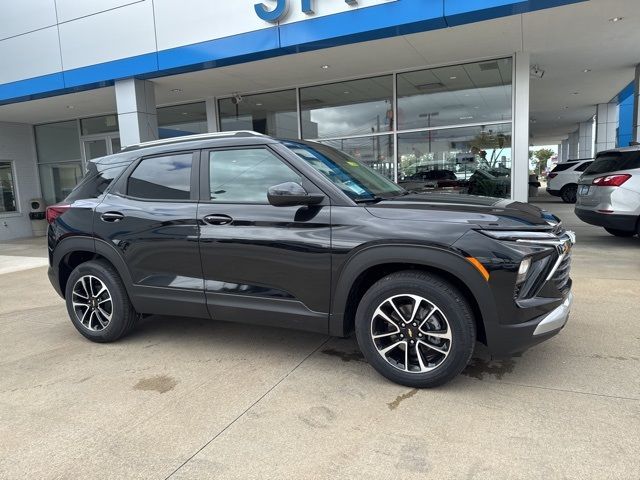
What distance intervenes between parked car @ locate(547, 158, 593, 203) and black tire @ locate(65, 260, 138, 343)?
60.6ft

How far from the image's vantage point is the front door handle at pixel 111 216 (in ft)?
13.9

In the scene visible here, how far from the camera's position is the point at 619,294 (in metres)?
5.45

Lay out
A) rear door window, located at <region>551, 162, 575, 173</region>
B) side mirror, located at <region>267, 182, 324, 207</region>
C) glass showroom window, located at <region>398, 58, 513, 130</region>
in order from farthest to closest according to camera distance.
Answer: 1. rear door window, located at <region>551, 162, 575, 173</region>
2. glass showroom window, located at <region>398, 58, 513, 130</region>
3. side mirror, located at <region>267, 182, 324, 207</region>

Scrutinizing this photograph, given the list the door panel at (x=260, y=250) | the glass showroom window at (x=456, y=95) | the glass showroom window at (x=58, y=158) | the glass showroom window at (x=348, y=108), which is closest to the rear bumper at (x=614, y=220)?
the glass showroom window at (x=456, y=95)

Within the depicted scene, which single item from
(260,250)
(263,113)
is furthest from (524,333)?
(263,113)

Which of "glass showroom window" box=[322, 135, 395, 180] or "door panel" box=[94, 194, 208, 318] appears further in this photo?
"glass showroom window" box=[322, 135, 395, 180]

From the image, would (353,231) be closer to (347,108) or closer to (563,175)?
(347,108)

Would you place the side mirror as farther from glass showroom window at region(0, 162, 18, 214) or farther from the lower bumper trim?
glass showroom window at region(0, 162, 18, 214)

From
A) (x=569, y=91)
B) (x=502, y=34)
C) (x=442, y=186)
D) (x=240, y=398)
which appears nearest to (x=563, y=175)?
(x=569, y=91)

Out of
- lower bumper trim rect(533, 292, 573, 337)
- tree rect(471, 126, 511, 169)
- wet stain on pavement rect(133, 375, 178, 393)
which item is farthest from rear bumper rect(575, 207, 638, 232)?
wet stain on pavement rect(133, 375, 178, 393)

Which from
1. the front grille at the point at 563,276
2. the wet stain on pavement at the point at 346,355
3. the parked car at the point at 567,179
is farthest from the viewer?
the parked car at the point at 567,179

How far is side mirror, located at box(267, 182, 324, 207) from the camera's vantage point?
333 centimetres

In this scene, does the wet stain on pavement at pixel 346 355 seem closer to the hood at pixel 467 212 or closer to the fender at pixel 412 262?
the fender at pixel 412 262

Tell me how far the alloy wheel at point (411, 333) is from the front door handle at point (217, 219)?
1.36 meters
